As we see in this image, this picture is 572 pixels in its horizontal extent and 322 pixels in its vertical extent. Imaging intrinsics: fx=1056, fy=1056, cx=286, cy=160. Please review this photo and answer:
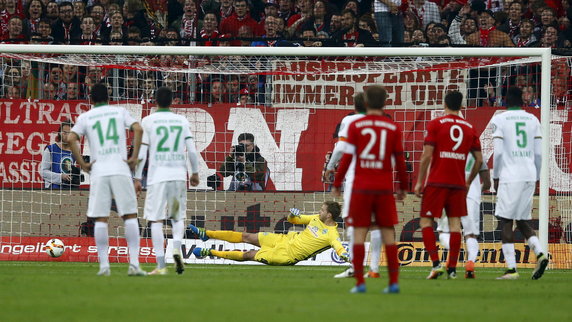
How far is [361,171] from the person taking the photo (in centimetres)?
1072

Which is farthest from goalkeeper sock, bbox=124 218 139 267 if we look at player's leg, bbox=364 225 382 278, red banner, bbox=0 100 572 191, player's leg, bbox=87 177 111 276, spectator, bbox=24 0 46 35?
spectator, bbox=24 0 46 35

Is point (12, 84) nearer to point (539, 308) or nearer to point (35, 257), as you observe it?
point (35, 257)

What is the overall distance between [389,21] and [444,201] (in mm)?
9624

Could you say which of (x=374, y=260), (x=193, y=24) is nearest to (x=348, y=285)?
(x=374, y=260)

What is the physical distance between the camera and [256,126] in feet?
66.1

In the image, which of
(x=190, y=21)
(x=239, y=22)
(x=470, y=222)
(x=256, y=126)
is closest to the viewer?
(x=470, y=222)

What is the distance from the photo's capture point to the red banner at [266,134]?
775 inches

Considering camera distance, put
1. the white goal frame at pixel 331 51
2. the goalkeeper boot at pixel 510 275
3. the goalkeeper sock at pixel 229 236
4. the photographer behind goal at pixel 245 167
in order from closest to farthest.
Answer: the goalkeeper boot at pixel 510 275 → the white goal frame at pixel 331 51 → the goalkeeper sock at pixel 229 236 → the photographer behind goal at pixel 245 167

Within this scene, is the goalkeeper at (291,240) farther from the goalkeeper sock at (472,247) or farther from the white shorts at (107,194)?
the white shorts at (107,194)

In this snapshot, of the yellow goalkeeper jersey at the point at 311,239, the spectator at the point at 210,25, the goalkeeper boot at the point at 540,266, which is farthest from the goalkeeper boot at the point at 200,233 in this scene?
the goalkeeper boot at the point at 540,266

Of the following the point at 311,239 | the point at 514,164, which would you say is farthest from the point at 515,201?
the point at 311,239

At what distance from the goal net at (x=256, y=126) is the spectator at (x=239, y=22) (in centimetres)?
272

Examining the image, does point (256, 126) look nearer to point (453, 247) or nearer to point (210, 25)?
point (210, 25)

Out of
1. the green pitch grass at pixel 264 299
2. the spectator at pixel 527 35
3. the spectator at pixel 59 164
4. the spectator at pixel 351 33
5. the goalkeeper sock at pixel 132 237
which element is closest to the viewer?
the green pitch grass at pixel 264 299
